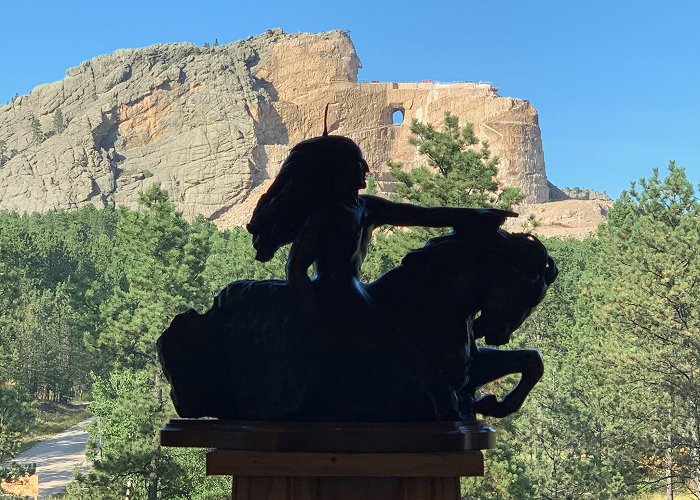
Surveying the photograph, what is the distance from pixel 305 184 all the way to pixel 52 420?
28.3 meters

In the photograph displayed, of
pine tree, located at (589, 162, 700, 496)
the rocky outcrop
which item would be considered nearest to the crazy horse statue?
pine tree, located at (589, 162, 700, 496)

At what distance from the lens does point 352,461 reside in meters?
2.32

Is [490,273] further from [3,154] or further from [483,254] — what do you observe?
[3,154]

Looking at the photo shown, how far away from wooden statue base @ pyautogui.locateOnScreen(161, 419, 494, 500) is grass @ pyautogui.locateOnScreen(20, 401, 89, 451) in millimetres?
23088

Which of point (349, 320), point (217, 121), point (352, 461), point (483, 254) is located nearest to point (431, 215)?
point (483, 254)

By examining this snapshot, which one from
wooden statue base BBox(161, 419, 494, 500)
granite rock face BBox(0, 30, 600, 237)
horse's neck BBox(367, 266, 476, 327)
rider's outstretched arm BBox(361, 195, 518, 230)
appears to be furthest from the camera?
granite rock face BBox(0, 30, 600, 237)

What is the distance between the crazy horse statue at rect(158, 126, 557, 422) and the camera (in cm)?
251

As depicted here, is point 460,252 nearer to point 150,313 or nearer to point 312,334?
point 312,334

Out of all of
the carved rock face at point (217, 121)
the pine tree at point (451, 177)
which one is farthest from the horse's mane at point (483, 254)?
the carved rock face at point (217, 121)

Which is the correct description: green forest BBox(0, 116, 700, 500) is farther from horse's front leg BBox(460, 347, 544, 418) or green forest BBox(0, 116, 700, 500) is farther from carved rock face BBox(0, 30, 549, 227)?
carved rock face BBox(0, 30, 549, 227)

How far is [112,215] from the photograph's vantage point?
52.8m

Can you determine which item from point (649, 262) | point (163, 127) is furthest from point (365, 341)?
point (163, 127)

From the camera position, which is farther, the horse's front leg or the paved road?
the paved road

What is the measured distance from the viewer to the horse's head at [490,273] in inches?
104
